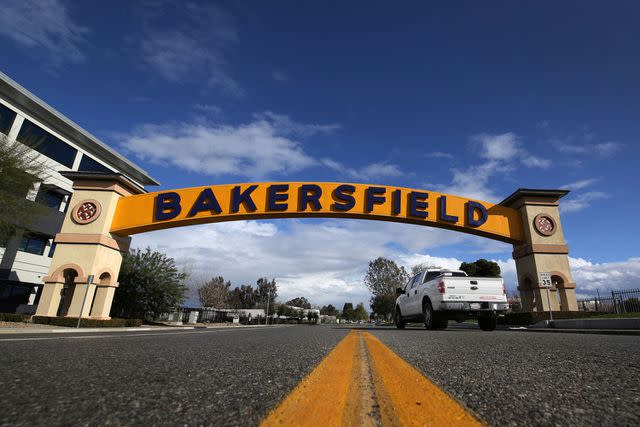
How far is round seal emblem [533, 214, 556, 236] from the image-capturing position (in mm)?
19375

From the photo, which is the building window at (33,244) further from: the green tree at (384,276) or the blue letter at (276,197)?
the green tree at (384,276)

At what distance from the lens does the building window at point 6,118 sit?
84.8ft

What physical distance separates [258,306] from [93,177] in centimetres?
8563

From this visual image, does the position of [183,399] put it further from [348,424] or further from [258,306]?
[258,306]

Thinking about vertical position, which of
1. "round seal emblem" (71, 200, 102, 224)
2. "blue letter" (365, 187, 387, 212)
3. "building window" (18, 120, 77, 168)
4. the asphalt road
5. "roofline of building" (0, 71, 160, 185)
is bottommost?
the asphalt road

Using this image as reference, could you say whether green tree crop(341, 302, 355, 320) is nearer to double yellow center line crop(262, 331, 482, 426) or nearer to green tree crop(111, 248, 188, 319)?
green tree crop(111, 248, 188, 319)

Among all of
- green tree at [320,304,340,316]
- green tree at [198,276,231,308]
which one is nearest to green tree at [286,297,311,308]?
green tree at [320,304,340,316]

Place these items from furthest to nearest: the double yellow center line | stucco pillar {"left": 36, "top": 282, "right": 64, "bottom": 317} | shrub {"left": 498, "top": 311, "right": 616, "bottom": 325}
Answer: stucco pillar {"left": 36, "top": 282, "right": 64, "bottom": 317} < shrub {"left": 498, "top": 311, "right": 616, "bottom": 325} < the double yellow center line

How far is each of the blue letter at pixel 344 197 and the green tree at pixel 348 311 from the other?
139 metres

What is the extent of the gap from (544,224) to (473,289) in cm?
1251

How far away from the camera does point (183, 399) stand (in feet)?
5.08

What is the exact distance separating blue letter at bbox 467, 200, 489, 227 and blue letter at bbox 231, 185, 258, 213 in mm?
13000

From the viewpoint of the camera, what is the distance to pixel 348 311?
154500 millimetres

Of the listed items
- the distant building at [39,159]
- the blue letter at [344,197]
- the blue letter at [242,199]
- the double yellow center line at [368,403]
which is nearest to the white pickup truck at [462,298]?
the double yellow center line at [368,403]
